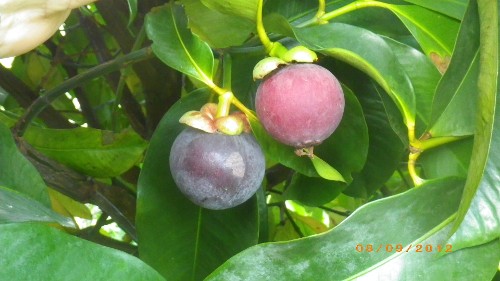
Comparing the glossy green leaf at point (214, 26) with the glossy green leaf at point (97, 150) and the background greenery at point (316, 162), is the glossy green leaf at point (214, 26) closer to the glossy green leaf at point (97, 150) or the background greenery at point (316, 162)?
the background greenery at point (316, 162)

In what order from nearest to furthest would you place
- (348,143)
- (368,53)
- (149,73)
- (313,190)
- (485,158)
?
(485,158) < (368,53) < (348,143) < (313,190) < (149,73)

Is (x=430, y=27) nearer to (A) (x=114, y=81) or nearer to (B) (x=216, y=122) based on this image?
(B) (x=216, y=122)

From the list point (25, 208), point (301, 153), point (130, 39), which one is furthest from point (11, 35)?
point (130, 39)

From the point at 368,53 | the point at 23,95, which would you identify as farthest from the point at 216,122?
the point at 23,95

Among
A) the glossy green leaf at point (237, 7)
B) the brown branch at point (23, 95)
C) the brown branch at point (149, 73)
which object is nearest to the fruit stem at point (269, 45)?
the glossy green leaf at point (237, 7)

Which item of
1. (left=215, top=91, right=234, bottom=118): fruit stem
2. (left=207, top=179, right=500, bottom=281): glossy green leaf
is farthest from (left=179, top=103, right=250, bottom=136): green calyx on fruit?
(left=207, top=179, right=500, bottom=281): glossy green leaf

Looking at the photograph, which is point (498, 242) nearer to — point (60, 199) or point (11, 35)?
point (11, 35)

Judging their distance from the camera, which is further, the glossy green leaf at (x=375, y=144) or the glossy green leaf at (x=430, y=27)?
the glossy green leaf at (x=375, y=144)
